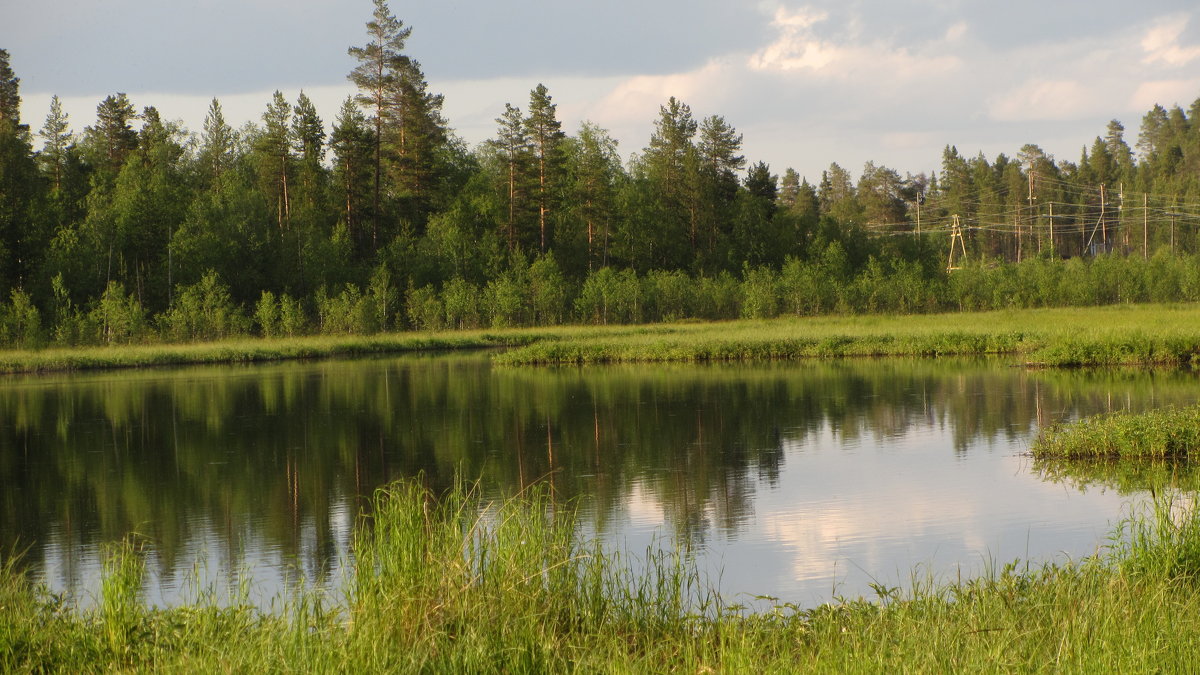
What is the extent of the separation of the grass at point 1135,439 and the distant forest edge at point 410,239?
4048 centimetres

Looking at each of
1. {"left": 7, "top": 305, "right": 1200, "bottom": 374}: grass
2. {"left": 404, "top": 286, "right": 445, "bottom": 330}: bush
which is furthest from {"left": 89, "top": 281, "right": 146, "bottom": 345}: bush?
{"left": 404, "top": 286, "right": 445, "bottom": 330}: bush

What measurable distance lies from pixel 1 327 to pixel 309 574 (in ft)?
151

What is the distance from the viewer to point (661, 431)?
74.6 feet

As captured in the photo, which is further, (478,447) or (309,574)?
(478,447)

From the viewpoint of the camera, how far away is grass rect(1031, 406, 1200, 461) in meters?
16.2

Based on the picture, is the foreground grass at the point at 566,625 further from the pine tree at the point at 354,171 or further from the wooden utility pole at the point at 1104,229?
the wooden utility pole at the point at 1104,229

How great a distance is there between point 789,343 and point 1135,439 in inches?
990

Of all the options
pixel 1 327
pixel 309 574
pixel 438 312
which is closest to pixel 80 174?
pixel 1 327

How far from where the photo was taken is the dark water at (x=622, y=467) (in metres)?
12.4

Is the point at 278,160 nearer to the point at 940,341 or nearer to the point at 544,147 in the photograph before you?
the point at 544,147

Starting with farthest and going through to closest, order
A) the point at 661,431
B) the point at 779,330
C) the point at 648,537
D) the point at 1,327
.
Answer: the point at 1,327 → the point at 779,330 → the point at 661,431 → the point at 648,537

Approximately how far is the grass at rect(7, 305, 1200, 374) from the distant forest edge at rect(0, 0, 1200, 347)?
10.7 ft

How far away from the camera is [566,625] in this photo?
8.07m

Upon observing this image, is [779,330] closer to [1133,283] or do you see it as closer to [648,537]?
[1133,283]
